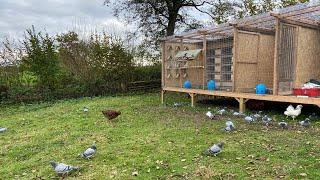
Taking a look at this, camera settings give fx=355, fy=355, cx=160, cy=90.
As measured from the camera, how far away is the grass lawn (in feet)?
17.7

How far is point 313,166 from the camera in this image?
533 centimetres

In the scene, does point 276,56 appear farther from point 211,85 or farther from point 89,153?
point 89,153

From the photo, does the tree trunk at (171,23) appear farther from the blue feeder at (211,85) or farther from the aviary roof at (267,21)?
the blue feeder at (211,85)

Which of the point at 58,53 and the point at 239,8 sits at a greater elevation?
the point at 239,8

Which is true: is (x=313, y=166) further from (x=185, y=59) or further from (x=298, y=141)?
(x=185, y=59)

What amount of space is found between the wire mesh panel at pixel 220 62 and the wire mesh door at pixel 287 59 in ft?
8.10

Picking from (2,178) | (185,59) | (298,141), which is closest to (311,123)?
(298,141)

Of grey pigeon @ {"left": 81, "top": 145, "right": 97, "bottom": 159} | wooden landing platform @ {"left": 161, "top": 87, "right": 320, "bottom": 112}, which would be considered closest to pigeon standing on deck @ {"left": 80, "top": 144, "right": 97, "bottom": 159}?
grey pigeon @ {"left": 81, "top": 145, "right": 97, "bottom": 159}

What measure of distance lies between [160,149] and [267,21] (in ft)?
17.7

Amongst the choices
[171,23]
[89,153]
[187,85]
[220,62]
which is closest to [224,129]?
[89,153]

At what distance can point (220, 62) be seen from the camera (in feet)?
43.1

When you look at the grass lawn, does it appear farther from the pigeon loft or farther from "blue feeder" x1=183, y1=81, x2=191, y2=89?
"blue feeder" x1=183, y1=81, x2=191, y2=89

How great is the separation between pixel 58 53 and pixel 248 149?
14017mm

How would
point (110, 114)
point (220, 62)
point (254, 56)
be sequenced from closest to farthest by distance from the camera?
point (110, 114)
point (254, 56)
point (220, 62)
